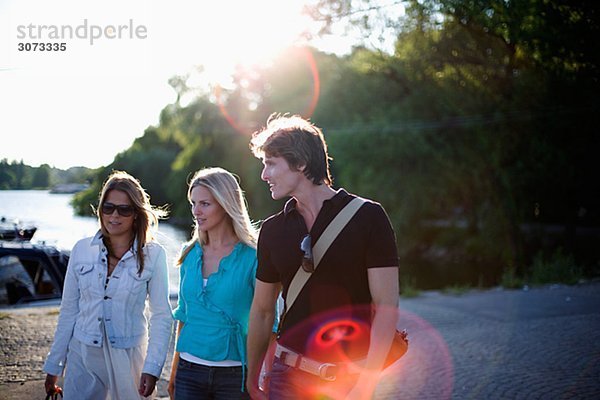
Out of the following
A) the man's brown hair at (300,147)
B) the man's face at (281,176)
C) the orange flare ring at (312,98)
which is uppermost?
the orange flare ring at (312,98)

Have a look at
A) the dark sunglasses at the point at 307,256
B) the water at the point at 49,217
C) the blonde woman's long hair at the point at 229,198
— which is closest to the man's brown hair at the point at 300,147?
the dark sunglasses at the point at 307,256

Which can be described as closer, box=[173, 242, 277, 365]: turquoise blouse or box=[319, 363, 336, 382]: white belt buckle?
box=[319, 363, 336, 382]: white belt buckle

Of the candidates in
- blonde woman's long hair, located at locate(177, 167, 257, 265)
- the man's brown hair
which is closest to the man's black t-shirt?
the man's brown hair

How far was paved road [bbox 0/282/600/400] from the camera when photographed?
626 cm

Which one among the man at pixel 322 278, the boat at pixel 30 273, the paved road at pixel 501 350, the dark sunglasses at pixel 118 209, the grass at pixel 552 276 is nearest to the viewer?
the man at pixel 322 278

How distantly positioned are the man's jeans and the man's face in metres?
1.13

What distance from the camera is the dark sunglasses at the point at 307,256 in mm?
2727

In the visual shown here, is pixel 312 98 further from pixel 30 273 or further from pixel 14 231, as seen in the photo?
pixel 30 273

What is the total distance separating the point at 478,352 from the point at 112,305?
18.3 ft

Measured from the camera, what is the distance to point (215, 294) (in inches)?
141

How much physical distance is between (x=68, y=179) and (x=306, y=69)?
30256 mm

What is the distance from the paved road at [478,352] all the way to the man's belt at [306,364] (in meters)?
3.43

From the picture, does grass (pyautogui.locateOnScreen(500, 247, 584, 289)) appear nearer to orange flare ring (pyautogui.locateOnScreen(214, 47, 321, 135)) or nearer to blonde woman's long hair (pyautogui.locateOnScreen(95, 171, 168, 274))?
blonde woman's long hair (pyautogui.locateOnScreen(95, 171, 168, 274))

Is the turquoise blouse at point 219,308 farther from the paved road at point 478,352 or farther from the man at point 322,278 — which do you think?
the paved road at point 478,352
